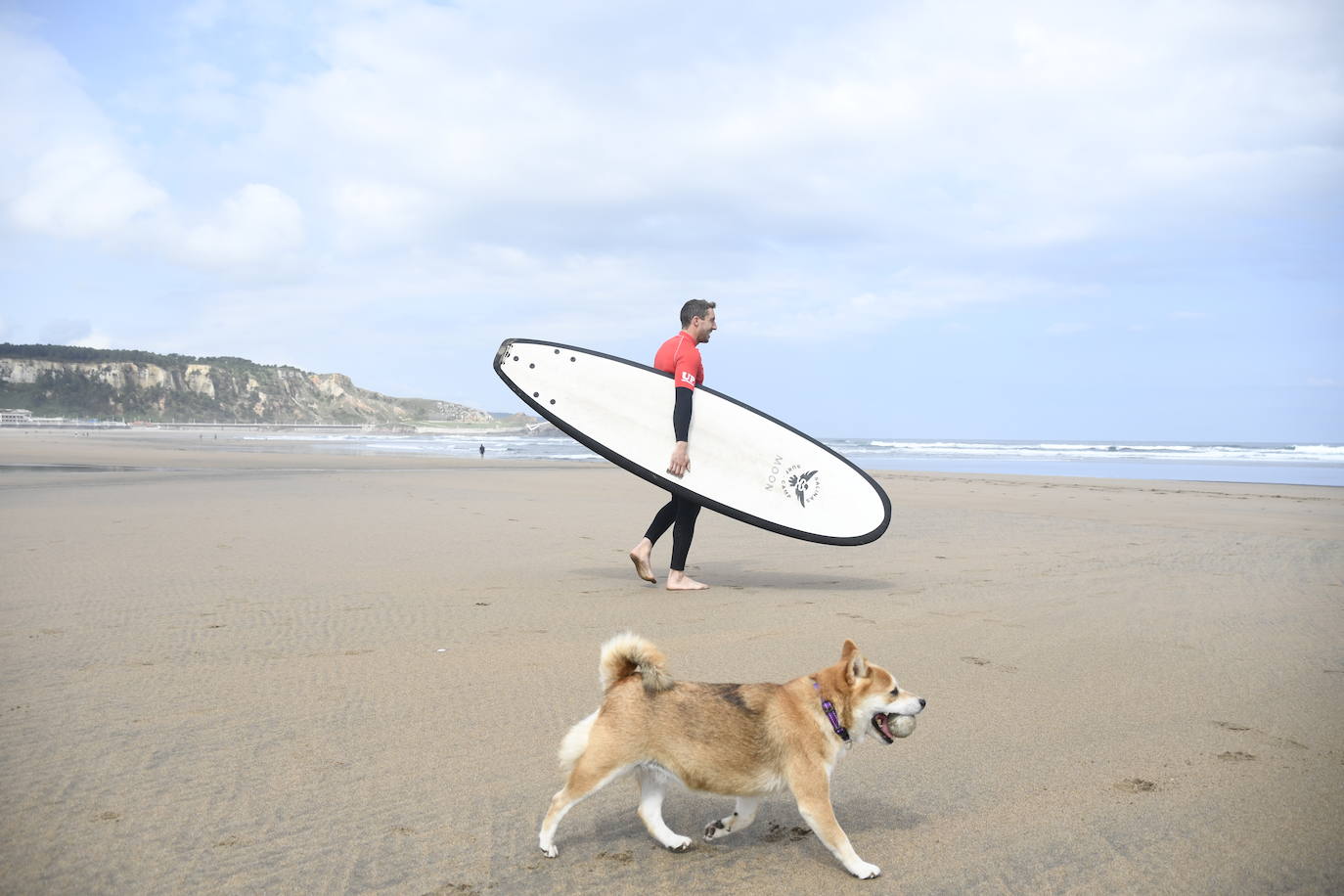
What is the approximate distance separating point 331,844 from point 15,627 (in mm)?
3763

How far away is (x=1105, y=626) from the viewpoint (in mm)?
6230

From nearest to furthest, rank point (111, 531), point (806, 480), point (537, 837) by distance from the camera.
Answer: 1. point (537, 837)
2. point (806, 480)
3. point (111, 531)

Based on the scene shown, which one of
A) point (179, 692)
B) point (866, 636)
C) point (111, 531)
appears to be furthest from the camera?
point (111, 531)

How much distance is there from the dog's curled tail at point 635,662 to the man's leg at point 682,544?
439cm

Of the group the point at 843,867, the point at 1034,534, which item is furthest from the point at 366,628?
the point at 1034,534

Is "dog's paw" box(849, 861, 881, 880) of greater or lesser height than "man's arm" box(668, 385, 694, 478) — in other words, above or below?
below

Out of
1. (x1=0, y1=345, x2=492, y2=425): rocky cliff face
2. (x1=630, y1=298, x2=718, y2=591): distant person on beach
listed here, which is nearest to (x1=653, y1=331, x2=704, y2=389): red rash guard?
(x1=630, y1=298, x2=718, y2=591): distant person on beach

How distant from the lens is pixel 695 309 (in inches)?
294

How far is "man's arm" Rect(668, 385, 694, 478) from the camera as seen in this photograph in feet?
25.0

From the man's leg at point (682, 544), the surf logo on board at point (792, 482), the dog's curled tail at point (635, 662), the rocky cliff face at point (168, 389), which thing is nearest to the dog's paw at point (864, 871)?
the dog's curled tail at point (635, 662)

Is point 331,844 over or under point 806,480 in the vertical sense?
under

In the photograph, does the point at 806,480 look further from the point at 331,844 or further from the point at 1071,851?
the point at 331,844

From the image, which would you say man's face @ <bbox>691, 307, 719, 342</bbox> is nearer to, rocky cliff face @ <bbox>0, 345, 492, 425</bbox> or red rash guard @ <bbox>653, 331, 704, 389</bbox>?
red rash guard @ <bbox>653, 331, 704, 389</bbox>

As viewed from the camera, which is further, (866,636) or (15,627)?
(866,636)
